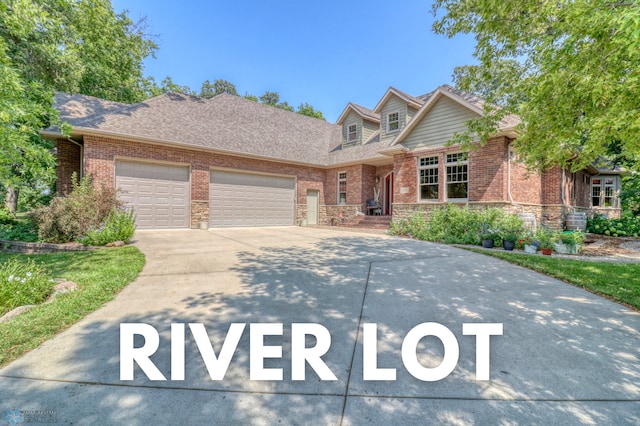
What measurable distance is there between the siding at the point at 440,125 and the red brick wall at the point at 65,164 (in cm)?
1441

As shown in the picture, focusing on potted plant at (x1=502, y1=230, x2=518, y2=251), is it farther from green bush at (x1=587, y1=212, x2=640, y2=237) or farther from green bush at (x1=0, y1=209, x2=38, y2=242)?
green bush at (x1=0, y1=209, x2=38, y2=242)

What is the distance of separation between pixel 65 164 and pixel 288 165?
9810 mm

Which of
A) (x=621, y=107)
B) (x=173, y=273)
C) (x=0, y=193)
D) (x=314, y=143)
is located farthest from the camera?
(x=0, y=193)

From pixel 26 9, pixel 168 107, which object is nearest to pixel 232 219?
pixel 168 107

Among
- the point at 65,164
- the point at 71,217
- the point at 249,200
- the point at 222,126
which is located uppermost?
the point at 222,126

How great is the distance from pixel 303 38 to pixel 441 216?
1292cm

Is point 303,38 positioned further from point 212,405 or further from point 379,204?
point 212,405

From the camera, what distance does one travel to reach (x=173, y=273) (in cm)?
552

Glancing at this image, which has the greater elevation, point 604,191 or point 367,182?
point 367,182

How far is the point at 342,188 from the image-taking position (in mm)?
18078

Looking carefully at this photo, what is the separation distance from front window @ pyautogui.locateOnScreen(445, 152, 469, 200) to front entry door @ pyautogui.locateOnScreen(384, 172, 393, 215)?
179 inches

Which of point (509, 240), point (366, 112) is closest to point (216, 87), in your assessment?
point (366, 112)

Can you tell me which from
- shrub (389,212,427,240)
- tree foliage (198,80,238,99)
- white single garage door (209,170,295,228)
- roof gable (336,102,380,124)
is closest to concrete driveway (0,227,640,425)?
shrub (389,212,427,240)

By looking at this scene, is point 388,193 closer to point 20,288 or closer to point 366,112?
point 366,112
